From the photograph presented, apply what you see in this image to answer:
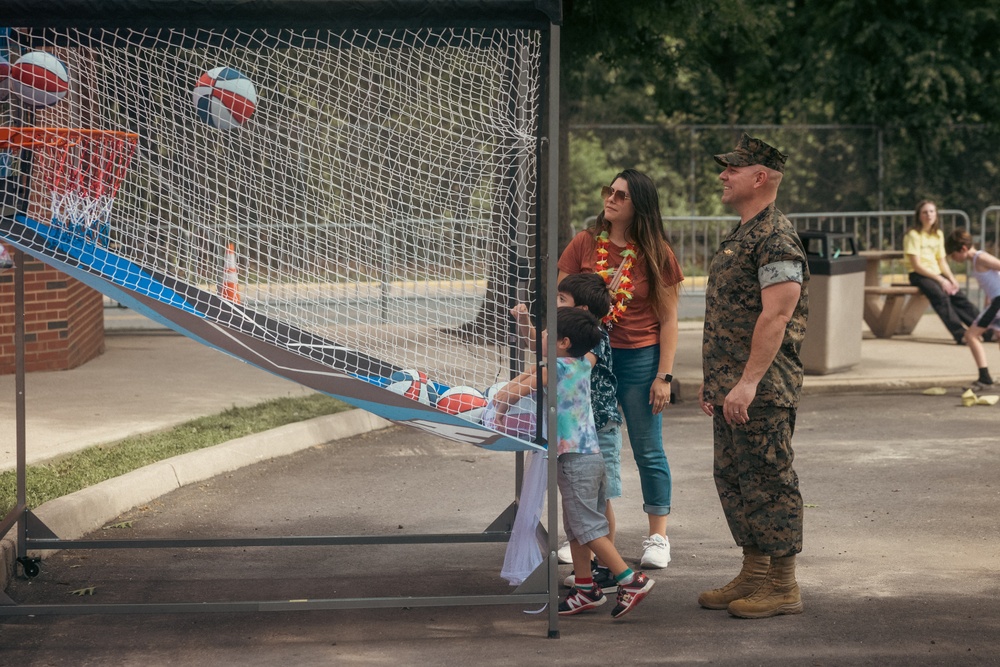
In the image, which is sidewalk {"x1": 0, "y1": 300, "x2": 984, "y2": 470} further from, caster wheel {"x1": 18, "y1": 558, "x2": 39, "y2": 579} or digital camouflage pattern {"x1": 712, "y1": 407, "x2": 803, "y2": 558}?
digital camouflage pattern {"x1": 712, "y1": 407, "x2": 803, "y2": 558}

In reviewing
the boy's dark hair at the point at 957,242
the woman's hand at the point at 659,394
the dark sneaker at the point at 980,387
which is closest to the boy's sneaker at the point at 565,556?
the woman's hand at the point at 659,394

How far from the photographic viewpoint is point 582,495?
5.16m

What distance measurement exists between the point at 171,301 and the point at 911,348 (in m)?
10.1

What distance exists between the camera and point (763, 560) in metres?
5.29

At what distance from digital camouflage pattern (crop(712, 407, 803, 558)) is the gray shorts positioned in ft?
1.85

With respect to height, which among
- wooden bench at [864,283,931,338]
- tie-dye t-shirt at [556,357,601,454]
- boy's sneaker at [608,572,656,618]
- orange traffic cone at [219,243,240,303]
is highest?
orange traffic cone at [219,243,240,303]

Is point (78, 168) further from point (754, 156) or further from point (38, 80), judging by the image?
point (754, 156)

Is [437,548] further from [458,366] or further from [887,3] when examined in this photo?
A: [887,3]

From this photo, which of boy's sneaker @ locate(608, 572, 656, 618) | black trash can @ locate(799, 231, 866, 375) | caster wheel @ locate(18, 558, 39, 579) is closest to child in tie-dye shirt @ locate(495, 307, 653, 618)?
boy's sneaker @ locate(608, 572, 656, 618)

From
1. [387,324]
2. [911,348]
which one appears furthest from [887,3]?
[387,324]

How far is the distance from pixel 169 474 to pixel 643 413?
306 centimetres

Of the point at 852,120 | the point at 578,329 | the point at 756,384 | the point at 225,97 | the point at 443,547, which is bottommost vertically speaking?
the point at 443,547

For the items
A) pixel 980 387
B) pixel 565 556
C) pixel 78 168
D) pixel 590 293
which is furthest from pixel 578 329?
pixel 980 387

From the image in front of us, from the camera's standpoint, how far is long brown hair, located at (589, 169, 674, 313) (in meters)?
5.57
